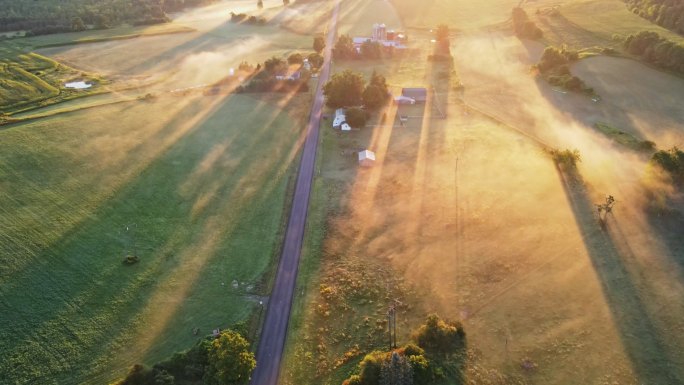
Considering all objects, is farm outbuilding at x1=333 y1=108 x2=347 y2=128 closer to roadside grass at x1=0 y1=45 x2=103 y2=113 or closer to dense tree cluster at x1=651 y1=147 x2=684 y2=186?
dense tree cluster at x1=651 y1=147 x2=684 y2=186

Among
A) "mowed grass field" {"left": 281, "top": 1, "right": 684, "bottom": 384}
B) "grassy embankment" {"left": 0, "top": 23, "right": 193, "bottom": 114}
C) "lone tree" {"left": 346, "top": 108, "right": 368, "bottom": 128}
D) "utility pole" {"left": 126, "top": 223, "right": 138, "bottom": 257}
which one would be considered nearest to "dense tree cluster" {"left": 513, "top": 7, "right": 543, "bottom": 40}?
"mowed grass field" {"left": 281, "top": 1, "right": 684, "bottom": 384}

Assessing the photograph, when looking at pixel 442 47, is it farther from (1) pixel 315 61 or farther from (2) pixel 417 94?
(1) pixel 315 61

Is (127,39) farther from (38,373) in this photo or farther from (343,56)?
(38,373)

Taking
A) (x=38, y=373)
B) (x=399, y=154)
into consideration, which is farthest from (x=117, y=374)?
(x=399, y=154)

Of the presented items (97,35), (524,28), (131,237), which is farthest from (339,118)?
(97,35)

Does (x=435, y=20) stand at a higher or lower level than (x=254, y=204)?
higher

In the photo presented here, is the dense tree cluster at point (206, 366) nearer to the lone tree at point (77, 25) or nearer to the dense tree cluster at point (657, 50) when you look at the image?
the dense tree cluster at point (657, 50)
